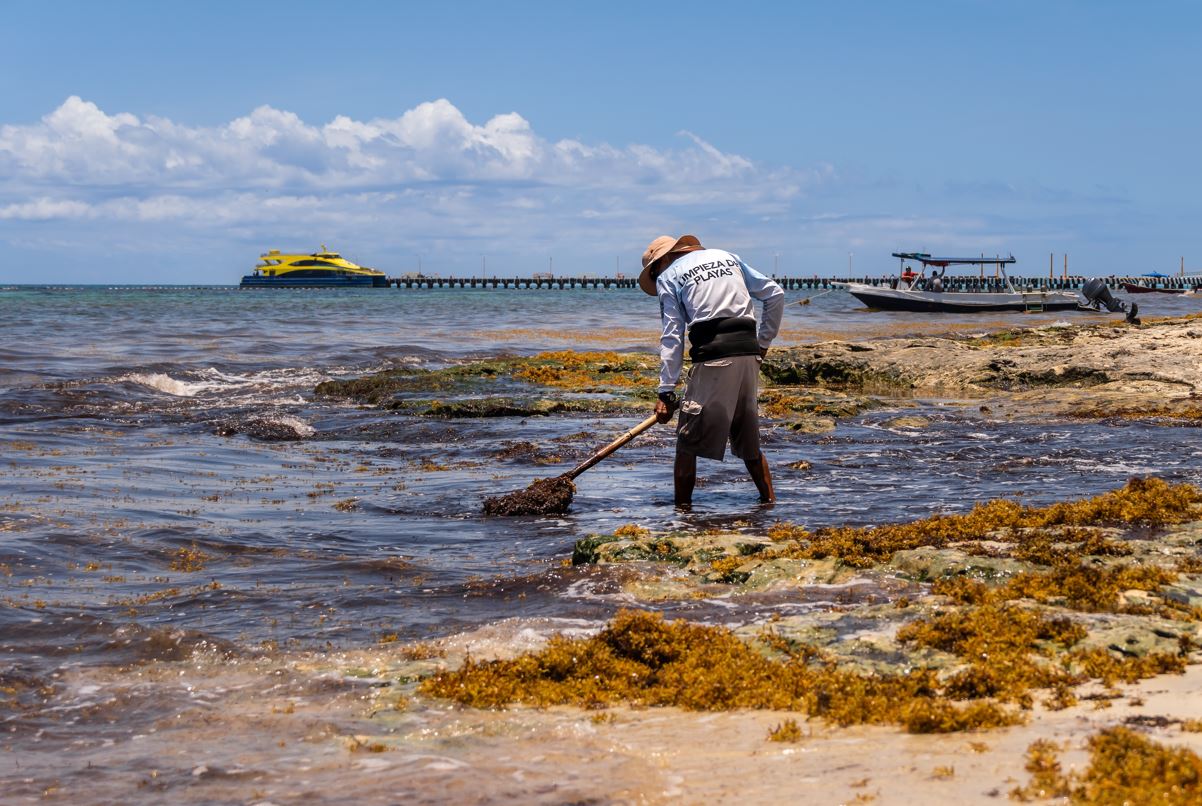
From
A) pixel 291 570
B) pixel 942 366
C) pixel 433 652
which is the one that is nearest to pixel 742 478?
pixel 291 570

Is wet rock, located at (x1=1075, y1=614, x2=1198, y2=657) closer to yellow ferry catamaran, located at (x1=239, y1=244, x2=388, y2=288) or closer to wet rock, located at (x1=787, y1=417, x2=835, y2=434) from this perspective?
wet rock, located at (x1=787, y1=417, x2=835, y2=434)

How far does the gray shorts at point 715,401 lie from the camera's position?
7.85 m

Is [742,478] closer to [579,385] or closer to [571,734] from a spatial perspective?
[571,734]

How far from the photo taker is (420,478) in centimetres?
1035

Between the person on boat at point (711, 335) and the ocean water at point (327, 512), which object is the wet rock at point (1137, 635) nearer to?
the ocean water at point (327, 512)

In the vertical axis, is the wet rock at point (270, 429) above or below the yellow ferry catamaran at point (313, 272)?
below

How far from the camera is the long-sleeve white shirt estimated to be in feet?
25.6

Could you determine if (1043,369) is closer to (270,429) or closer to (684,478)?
(684,478)

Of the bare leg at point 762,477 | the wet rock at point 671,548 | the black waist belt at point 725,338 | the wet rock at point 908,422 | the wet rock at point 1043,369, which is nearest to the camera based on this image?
the wet rock at point 671,548

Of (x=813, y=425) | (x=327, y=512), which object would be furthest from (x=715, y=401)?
(x=813, y=425)

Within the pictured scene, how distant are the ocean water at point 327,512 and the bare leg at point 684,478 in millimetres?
157

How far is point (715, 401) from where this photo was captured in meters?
7.86

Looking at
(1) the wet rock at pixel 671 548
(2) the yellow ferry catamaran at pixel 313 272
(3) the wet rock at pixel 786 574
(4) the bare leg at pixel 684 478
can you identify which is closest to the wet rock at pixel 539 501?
(4) the bare leg at pixel 684 478

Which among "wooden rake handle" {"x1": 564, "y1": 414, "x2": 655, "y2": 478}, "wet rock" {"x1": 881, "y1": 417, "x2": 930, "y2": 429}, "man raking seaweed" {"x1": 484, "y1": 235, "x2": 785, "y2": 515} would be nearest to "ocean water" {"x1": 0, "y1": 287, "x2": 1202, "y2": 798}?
"wet rock" {"x1": 881, "y1": 417, "x2": 930, "y2": 429}
